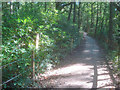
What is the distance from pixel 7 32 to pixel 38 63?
1.95m

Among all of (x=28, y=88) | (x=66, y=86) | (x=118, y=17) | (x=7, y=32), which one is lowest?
(x=66, y=86)

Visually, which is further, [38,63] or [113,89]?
[38,63]

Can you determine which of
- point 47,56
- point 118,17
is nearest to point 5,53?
point 47,56

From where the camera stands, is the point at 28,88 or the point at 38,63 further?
the point at 38,63

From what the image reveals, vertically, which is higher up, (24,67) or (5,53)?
(5,53)

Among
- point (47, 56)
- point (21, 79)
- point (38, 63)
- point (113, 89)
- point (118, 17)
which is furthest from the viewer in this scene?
point (118, 17)

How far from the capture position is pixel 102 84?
231 inches

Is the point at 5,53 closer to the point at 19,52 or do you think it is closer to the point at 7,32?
the point at 19,52

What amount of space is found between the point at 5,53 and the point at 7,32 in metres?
1.56

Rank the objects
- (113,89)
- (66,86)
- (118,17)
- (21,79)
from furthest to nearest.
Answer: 1. (118,17)
2. (66,86)
3. (113,89)
4. (21,79)

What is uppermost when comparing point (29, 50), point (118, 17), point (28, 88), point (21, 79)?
point (118, 17)

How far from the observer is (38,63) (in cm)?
555

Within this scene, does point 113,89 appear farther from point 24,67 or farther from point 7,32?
point 7,32

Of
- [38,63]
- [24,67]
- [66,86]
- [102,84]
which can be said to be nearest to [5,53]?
[24,67]
